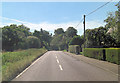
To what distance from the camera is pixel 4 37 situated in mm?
44188

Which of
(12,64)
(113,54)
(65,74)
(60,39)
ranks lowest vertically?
(65,74)

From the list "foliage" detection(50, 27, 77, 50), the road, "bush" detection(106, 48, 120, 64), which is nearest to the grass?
the road

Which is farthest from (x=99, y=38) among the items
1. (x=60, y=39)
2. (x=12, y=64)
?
(x=60, y=39)

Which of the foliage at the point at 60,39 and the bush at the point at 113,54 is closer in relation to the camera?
the bush at the point at 113,54

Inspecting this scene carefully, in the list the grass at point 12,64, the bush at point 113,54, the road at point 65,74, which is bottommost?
the road at point 65,74

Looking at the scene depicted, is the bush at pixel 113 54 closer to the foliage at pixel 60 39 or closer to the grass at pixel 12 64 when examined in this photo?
the grass at pixel 12 64

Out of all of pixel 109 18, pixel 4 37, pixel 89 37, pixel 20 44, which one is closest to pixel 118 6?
pixel 109 18

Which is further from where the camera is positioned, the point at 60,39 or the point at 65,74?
the point at 60,39

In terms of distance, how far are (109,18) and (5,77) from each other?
58.3 ft

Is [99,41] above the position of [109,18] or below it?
below

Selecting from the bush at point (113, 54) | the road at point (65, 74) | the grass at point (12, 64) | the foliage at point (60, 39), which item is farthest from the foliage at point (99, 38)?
the foliage at point (60, 39)

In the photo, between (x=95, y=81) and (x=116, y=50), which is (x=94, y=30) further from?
(x=95, y=81)

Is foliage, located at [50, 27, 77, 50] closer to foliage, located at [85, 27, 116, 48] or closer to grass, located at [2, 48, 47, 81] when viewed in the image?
foliage, located at [85, 27, 116, 48]

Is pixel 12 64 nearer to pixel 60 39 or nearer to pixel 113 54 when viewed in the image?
pixel 113 54
